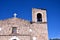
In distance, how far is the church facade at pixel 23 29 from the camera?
1953cm

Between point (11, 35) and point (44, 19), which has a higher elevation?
point (44, 19)

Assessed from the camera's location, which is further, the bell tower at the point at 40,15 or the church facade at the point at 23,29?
the bell tower at the point at 40,15

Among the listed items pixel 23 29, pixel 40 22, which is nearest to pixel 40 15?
pixel 40 22

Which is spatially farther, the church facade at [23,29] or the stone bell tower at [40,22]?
the stone bell tower at [40,22]

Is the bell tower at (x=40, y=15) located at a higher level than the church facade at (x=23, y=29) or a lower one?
higher

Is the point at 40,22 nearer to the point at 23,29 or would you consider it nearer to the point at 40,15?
the point at 40,15

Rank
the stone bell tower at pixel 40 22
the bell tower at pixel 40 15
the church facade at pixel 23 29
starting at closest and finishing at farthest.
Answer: the church facade at pixel 23 29 → the stone bell tower at pixel 40 22 → the bell tower at pixel 40 15

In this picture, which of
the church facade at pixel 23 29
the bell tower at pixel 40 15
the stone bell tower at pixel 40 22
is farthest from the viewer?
the bell tower at pixel 40 15

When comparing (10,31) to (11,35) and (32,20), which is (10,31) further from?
(32,20)

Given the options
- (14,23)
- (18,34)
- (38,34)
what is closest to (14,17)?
(14,23)

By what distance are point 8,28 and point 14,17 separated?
62.1 inches

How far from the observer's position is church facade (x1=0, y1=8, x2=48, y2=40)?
769 inches

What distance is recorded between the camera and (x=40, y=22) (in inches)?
808

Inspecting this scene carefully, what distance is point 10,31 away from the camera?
19797 millimetres
